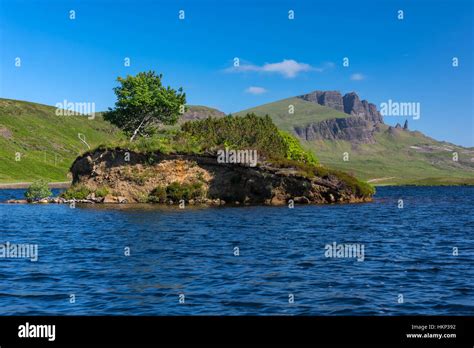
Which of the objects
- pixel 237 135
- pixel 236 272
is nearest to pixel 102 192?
pixel 237 135

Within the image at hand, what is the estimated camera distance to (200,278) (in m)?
20.7

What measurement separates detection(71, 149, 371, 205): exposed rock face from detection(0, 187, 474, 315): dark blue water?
39.4m

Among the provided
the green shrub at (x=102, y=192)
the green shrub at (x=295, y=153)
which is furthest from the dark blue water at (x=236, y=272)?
the green shrub at (x=295, y=153)

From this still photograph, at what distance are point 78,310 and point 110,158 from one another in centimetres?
6953

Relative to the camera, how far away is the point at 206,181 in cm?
8156

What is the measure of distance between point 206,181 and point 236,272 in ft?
196

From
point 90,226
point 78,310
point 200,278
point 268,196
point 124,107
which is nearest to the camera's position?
point 78,310

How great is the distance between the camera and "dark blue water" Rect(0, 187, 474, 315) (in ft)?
53.5

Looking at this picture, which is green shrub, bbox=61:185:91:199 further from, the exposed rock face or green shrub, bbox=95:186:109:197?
the exposed rock face

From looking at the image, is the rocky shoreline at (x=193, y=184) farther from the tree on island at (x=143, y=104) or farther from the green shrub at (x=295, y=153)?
the green shrub at (x=295, y=153)

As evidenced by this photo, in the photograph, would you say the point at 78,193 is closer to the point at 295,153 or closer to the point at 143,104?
the point at 143,104

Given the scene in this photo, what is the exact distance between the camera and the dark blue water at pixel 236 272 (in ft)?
53.5
